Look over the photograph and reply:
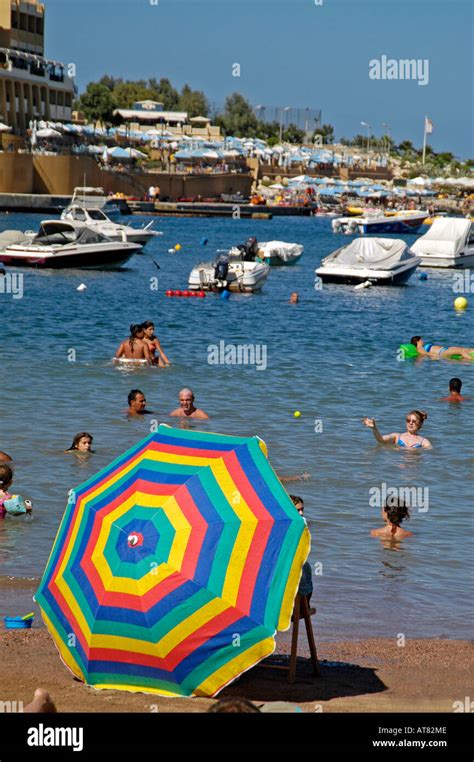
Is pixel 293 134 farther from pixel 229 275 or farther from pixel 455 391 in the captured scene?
pixel 455 391

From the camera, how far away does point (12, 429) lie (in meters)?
16.0

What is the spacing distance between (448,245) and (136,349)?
27932mm

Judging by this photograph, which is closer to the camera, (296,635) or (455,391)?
(296,635)

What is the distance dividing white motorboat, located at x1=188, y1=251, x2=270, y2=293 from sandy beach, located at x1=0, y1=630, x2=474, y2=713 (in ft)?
87.4

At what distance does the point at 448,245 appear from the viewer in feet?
153

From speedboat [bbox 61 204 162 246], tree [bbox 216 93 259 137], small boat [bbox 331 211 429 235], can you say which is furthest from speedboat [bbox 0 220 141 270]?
tree [bbox 216 93 259 137]

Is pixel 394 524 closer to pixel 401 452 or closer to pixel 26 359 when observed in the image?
pixel 401 452

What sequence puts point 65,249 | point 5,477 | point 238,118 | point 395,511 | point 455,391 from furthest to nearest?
point 238,118, point 65,249, point 455,391, point 5,477, point 395,511

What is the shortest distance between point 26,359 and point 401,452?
9.05 m

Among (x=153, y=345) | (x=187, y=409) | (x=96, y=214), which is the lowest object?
(x=187, y=409)

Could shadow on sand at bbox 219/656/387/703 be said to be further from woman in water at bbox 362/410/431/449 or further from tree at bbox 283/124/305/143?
tree at bbox 283/124/305/143

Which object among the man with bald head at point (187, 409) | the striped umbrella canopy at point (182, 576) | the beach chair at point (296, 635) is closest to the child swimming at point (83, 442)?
the man with bald head at point (187, 409)

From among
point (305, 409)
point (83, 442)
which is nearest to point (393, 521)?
point (83, 442)

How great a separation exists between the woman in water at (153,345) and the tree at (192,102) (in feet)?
492
